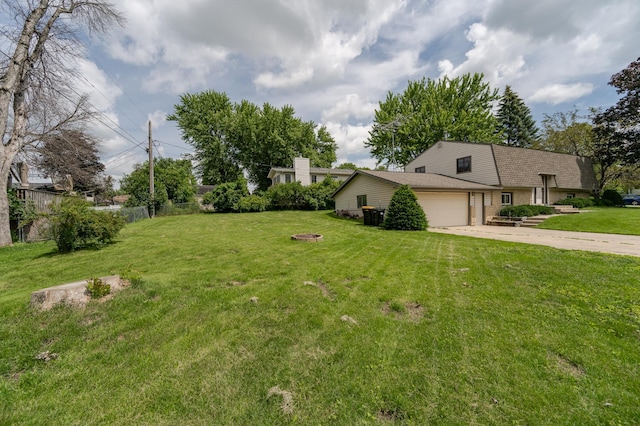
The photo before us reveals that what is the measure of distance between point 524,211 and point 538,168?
546cm

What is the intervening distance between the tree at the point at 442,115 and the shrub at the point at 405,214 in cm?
1714

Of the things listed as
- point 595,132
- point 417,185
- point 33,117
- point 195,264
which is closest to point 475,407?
point 195,264

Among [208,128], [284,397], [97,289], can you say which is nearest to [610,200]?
[284,397]

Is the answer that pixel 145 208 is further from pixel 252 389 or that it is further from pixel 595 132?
pixel 595 132

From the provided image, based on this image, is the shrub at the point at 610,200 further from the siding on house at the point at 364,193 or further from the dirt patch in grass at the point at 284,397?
the dirt patch in grass at the point at 284,397

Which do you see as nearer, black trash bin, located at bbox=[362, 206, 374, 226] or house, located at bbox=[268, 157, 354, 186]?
black trash bin, located at bbox=[362, 206, 374, 226]

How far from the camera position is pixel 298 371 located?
7.80 feet

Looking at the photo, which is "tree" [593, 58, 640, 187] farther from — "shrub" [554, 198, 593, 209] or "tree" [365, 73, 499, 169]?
"tree" [365, 73, 499, 169]

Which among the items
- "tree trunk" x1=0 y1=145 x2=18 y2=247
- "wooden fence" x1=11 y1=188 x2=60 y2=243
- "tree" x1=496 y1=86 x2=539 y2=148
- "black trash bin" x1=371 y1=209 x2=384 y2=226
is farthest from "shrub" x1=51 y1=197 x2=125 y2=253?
"tree" x1=496 y1=86 x2=539 y2=148

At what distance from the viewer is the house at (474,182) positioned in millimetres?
15203

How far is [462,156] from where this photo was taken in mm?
18719

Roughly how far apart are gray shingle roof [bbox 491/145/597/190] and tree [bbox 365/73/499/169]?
9.77 meters

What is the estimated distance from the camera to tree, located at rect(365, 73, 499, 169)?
28.3 meters

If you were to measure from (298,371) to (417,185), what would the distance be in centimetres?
1306
